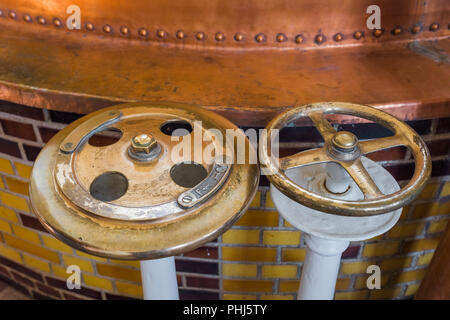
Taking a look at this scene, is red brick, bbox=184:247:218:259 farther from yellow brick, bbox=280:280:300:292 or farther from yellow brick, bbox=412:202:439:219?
yellow brick, bbox=412:202:439:219

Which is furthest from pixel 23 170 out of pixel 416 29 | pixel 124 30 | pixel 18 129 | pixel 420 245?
pixel 420 245

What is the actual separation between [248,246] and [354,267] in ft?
1.54

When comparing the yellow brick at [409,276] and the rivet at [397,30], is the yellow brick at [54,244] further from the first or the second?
the rivet at [397,30]

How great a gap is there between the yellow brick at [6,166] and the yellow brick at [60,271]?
53cm

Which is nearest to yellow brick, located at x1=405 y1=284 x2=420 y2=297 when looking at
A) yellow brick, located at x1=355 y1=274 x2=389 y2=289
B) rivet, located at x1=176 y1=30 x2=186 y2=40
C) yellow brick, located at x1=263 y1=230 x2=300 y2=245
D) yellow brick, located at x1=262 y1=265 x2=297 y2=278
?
yellow brick, located at x1=355 y1=274 x2=389 y2=289

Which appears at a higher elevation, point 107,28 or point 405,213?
point 107,28

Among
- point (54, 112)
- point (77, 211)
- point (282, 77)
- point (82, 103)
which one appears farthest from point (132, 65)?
point (77, 211)

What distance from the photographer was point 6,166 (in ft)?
5.47

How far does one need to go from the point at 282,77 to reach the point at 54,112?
0.76 meters

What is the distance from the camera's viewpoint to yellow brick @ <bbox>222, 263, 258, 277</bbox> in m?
1.72

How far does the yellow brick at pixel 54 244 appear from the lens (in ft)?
6.01

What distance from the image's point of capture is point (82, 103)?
1221mm

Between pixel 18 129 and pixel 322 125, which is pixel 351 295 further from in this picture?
pixel 18 129

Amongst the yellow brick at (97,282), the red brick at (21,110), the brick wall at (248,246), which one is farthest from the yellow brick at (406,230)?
the red brick at (21,110)
